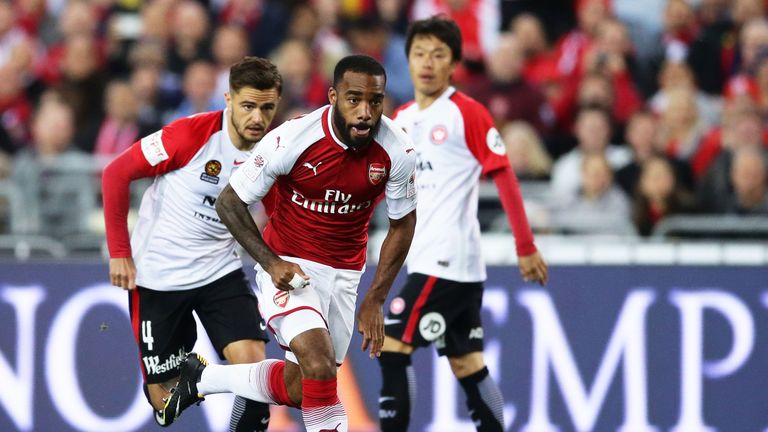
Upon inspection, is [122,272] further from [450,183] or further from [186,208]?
[450,183]

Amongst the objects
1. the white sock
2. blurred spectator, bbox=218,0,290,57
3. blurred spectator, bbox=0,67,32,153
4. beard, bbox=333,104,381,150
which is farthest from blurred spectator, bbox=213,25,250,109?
beard, bbox=333,104,381,150

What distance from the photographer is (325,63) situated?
39.3 feet

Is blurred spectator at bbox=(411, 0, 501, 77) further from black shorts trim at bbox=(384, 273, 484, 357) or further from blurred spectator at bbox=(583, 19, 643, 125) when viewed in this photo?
black shorts trim at bbox=(384, 273, 484, 357)

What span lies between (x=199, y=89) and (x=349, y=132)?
583 centimetres

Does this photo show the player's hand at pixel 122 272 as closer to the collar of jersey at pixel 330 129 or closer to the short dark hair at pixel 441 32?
the collar of jersey at pixel 330 129

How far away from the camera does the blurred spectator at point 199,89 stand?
11562 mm

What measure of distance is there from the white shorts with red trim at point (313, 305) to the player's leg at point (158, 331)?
745mm

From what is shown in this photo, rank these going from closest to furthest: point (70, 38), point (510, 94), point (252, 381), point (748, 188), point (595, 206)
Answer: point (252, 381)
point (748, 188)
point (595, 206)
point (510, 94)
point (70, 38)

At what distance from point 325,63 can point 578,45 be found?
2377mm

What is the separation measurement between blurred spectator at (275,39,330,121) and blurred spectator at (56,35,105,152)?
1816mm

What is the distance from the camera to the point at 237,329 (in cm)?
684

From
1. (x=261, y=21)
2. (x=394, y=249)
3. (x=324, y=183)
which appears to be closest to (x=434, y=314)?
(x=394, y=249)

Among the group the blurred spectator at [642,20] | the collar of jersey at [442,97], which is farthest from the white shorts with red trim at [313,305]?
the blurred spectator at [642,20]

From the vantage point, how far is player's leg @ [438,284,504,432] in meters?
7.33
